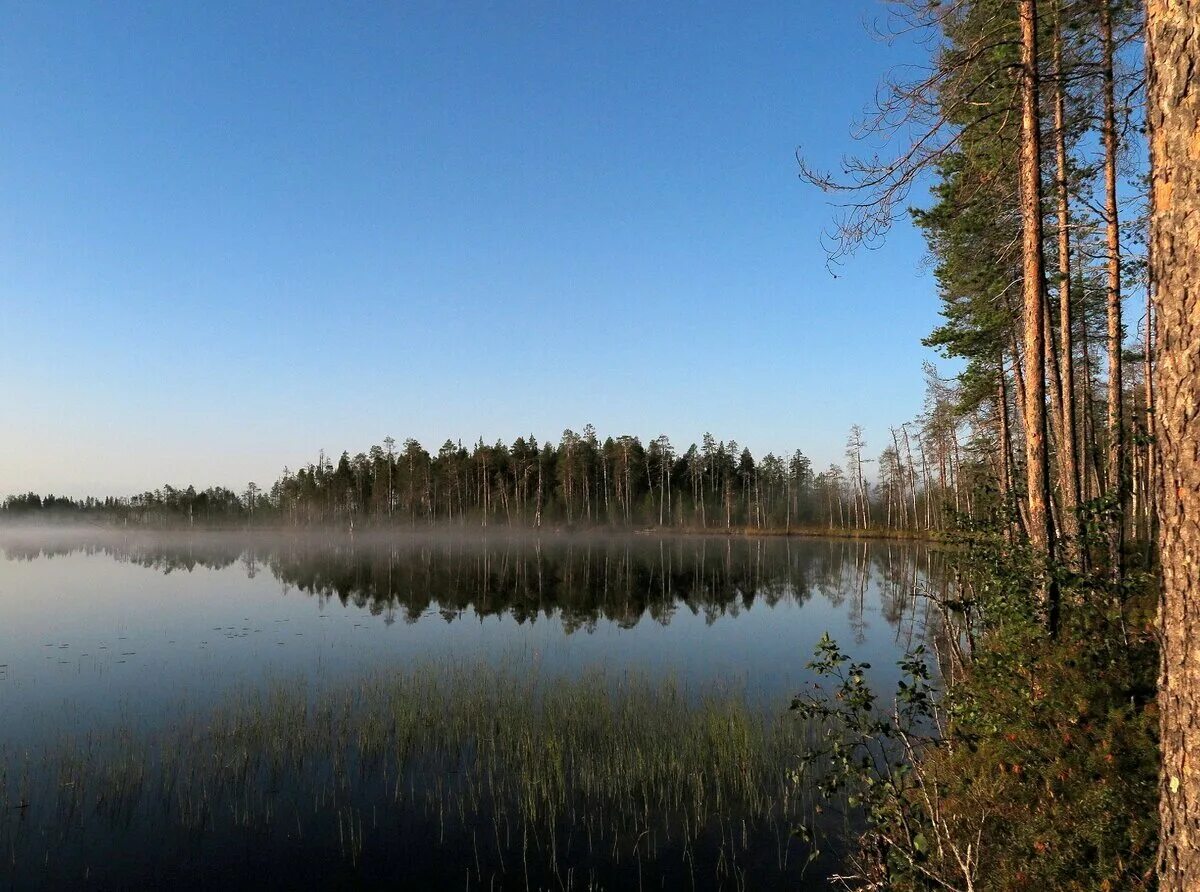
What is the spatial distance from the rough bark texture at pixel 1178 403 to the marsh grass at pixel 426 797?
4215 mm

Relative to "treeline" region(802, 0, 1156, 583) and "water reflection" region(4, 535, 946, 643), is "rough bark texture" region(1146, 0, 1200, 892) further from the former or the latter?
"water reflection" region(4, 535, 946, 643)

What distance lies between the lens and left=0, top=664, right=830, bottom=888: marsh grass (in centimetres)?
805

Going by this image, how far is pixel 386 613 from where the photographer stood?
28047 mm

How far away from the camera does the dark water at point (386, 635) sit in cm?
854

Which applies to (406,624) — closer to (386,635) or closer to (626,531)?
(386,635)

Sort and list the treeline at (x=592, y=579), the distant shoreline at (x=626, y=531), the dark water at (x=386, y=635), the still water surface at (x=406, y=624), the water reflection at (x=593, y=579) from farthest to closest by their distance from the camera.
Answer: the distant shoreline at (x=626, y=531) → the treeline at (x=592, y=579) → the water reflection at (x=593, y=579) → the still water surface at (x=406, y=624) → the dark water at (x=386, y=635)

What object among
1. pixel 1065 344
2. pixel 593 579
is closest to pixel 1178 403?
pixel 1065 344

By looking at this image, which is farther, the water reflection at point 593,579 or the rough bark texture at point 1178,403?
the water reflection at point 593,579

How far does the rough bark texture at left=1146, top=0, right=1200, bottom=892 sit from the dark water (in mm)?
6068

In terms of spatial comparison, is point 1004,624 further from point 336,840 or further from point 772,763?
point 336,840

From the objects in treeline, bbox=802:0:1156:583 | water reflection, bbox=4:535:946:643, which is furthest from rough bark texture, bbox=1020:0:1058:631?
water reflection, bbox=4:535:946:643

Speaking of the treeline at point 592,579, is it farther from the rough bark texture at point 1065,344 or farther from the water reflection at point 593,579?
the rough bark texture at point 1065,344

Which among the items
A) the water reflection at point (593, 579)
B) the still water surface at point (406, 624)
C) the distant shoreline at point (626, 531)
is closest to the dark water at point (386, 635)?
the still water surface at point (406, 624)

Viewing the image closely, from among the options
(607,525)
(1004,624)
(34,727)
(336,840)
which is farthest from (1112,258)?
(607,525)
